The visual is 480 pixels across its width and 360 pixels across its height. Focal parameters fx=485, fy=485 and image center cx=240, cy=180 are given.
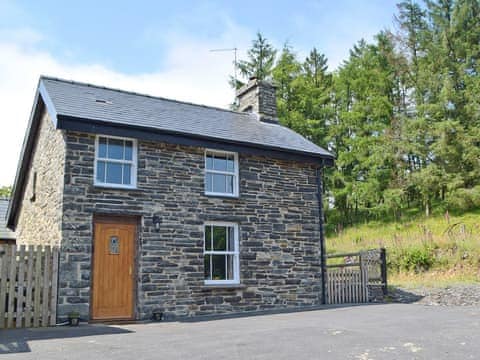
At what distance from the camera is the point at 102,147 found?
12031 mm

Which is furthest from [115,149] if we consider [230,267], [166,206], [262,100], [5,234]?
[5,234]

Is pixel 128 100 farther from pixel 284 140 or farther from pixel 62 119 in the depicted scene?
pixel 284 140

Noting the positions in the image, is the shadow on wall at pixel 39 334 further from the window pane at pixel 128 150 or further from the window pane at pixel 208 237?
the window pane at pixel 128 150

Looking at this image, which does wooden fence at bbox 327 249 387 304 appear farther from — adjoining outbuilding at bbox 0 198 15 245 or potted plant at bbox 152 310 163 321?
adjoining outbuilding at bbox 0 198 15 245

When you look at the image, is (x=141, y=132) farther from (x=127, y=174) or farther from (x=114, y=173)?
(x=114, y=173)

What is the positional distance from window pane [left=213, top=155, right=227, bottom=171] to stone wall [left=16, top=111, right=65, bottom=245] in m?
4.10

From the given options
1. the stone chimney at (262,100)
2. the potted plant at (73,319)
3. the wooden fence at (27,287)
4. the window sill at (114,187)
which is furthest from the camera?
the stone chimney at (262,100)

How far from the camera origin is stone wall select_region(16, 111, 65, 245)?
461 inches

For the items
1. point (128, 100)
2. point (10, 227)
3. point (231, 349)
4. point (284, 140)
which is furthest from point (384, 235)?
point (231, 349)

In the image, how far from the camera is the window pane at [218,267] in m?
13.0

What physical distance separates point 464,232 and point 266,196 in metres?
10.6

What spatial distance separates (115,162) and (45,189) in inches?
98.6

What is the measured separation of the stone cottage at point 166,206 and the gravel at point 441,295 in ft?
8.61

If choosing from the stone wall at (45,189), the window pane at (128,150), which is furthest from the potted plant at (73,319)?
the window pane at (128,150)
